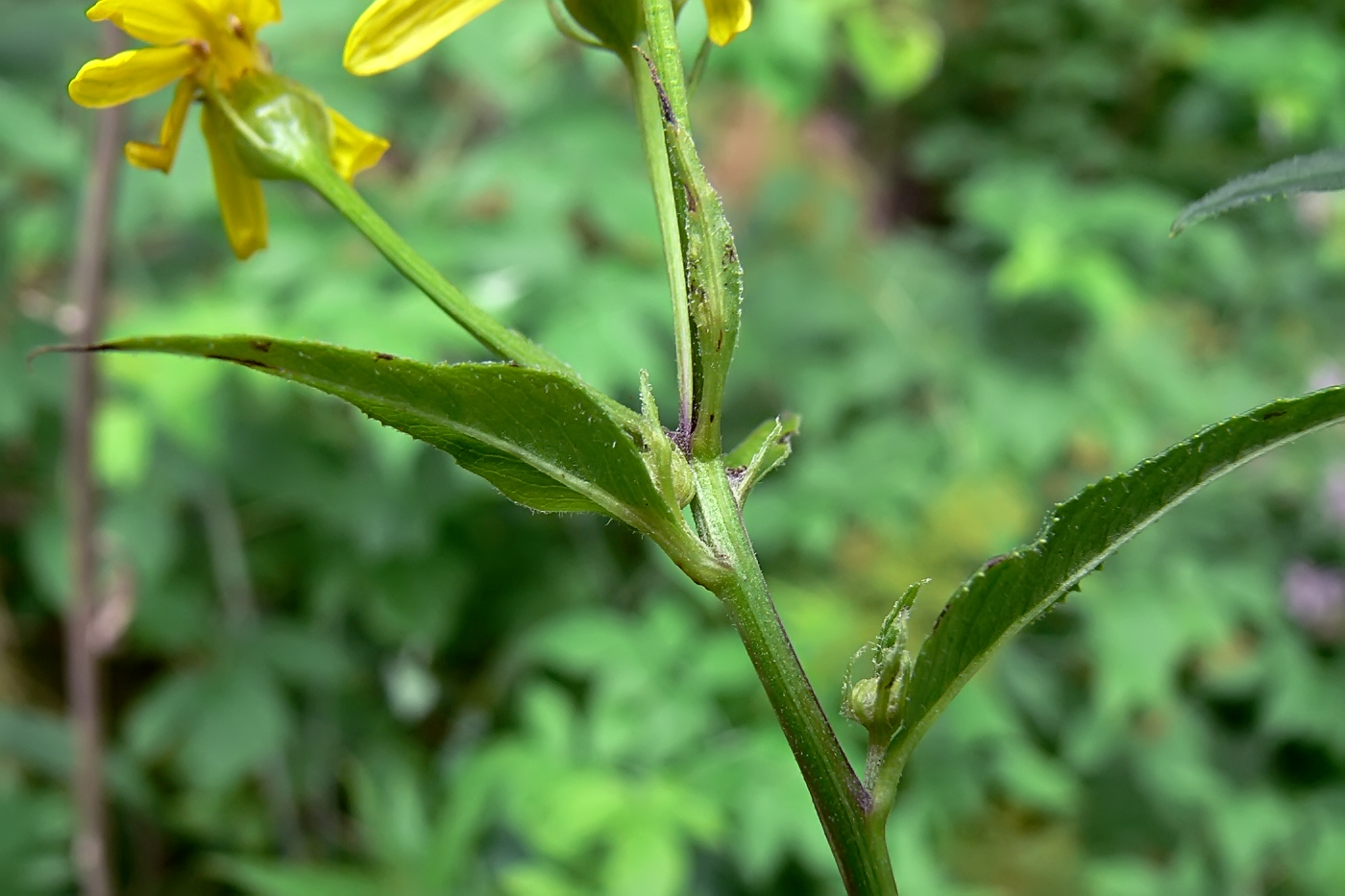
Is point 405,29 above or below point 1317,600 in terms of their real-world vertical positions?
below

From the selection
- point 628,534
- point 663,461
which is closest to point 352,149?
point 663,461

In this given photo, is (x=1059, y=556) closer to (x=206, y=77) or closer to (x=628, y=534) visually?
(x=206, y=77)

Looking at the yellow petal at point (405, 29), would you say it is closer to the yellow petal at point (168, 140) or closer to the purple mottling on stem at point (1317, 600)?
the yellow petal at point (168, 140)

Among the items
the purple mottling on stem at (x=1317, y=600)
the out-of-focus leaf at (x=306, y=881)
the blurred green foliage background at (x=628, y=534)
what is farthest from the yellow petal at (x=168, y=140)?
the purple mottling on stem at (x=1317, y=600)

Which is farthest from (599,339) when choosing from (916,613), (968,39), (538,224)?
(968,39)

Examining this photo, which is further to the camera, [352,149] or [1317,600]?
[1317,600]

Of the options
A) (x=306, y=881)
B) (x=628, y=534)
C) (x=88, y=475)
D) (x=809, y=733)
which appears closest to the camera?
(x=809, y=733)
